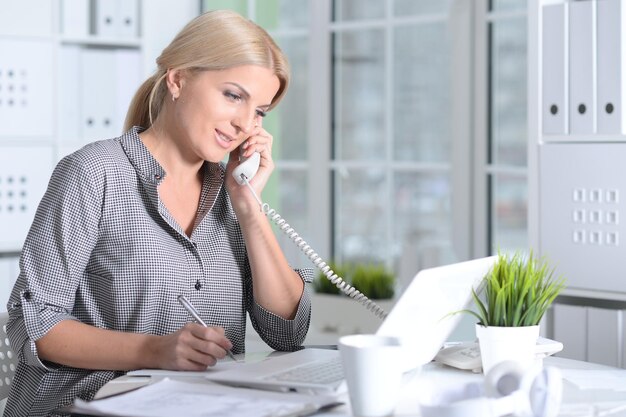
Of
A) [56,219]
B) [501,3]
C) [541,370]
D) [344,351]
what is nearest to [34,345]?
[56,219]

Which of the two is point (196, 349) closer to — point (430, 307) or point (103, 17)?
point (430, 307)

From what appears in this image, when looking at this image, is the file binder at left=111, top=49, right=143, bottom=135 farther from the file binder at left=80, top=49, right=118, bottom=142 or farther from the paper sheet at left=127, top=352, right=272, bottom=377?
the paper sheet at left=127, top=352, right=272, bottom=377

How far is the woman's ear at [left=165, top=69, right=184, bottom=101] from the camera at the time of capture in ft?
6.70

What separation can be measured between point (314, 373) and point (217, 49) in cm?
73

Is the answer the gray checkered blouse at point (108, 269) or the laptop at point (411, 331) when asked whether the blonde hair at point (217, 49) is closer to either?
the gray checkered blouse at point (108, 269)

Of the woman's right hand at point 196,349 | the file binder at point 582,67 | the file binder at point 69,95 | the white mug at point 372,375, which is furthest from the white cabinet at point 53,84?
the white mug at point 372,375

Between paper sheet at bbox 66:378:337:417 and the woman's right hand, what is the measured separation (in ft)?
0.43

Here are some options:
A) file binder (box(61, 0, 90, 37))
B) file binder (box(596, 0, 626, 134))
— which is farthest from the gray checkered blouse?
file binder (box(61, 0, 90, 37))

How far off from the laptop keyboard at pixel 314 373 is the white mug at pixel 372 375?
161mm

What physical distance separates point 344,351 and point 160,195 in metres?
0.76

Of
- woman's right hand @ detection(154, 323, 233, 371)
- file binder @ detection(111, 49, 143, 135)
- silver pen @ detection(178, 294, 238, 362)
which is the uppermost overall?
file binder @ detection(111, 49, 143, 135)

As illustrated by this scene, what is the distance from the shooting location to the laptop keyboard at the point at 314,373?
5.09 feet

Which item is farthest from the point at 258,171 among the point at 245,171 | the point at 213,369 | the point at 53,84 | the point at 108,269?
the point at 53,84

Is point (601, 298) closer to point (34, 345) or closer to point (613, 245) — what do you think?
point (613, 245)
